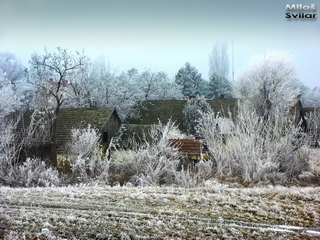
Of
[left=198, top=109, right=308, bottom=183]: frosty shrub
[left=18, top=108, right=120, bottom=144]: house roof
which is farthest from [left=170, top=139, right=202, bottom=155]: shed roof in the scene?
[left=18, top=108, right=120, bottom=144]: house roof

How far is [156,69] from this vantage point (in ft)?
26.2

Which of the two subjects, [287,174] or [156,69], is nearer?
[287,174]

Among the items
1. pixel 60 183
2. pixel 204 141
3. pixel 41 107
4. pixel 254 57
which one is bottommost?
pixel 60 183

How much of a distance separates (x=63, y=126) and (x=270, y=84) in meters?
3.64

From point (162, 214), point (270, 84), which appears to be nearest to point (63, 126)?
point (162, 214)

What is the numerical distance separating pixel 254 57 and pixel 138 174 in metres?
2.62

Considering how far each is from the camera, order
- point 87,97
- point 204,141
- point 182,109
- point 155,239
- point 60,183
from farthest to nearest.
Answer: point 182,109
point 87,97
point 204,141
point 60,183
point 155,239

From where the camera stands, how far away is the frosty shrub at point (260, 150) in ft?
13.9

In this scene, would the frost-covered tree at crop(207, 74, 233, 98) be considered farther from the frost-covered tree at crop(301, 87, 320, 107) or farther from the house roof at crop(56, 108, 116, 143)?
the house roof at crop(56, 108, 116, 143)

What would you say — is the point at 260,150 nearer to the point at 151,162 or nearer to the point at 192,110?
the point at 151,162

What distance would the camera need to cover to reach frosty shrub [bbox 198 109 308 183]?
4242mm

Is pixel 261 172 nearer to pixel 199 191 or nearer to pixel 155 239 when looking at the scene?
pixel 199 191

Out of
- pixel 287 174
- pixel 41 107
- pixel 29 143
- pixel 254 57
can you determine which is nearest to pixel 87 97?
pixel 41 107

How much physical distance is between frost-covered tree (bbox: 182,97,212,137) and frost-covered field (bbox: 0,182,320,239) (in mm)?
3680
